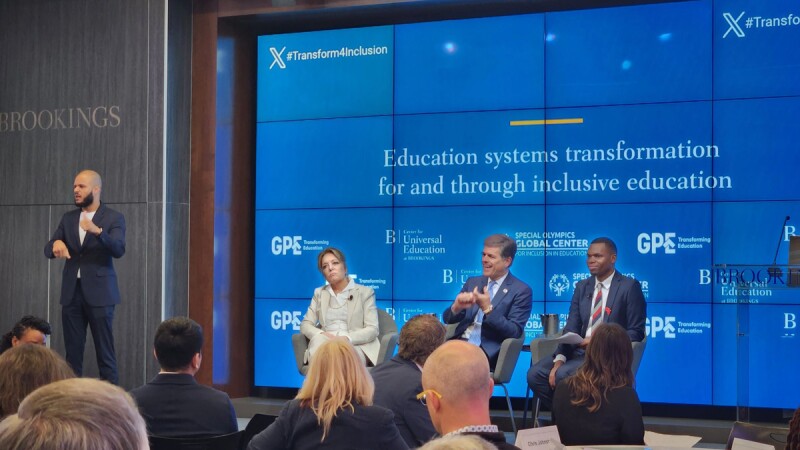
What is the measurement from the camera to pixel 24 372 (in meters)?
2.87

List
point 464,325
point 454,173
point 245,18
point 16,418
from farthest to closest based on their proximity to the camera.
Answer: point 245,18 < point 454,173 < point 464,325 < point 16,418

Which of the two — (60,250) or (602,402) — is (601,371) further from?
(60,250)

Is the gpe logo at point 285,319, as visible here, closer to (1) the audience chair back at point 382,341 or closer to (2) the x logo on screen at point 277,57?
(1) the audience chair back at point 382,341

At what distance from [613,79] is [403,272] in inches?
89.1

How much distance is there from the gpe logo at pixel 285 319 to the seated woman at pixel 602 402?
406 centimetres

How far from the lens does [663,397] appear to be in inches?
272

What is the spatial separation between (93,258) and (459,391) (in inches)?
189

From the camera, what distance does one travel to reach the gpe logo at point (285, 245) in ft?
25.8

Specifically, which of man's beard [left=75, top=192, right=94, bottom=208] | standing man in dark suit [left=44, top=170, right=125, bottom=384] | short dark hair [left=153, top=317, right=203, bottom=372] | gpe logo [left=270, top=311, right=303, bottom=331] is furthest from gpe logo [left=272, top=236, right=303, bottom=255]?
short dark hair [left=153, top=317, right=203, bottom=372]

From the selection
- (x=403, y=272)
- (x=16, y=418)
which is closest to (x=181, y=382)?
(x=16, y=418)

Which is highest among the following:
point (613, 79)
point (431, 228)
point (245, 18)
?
point (245, 18)

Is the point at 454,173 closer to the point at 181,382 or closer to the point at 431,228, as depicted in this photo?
the point at 431,228

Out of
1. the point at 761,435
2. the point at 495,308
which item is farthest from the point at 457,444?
the point at 495,308

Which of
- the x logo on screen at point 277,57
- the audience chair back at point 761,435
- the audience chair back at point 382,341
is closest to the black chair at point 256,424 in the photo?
the audience chair back at point 761,435
